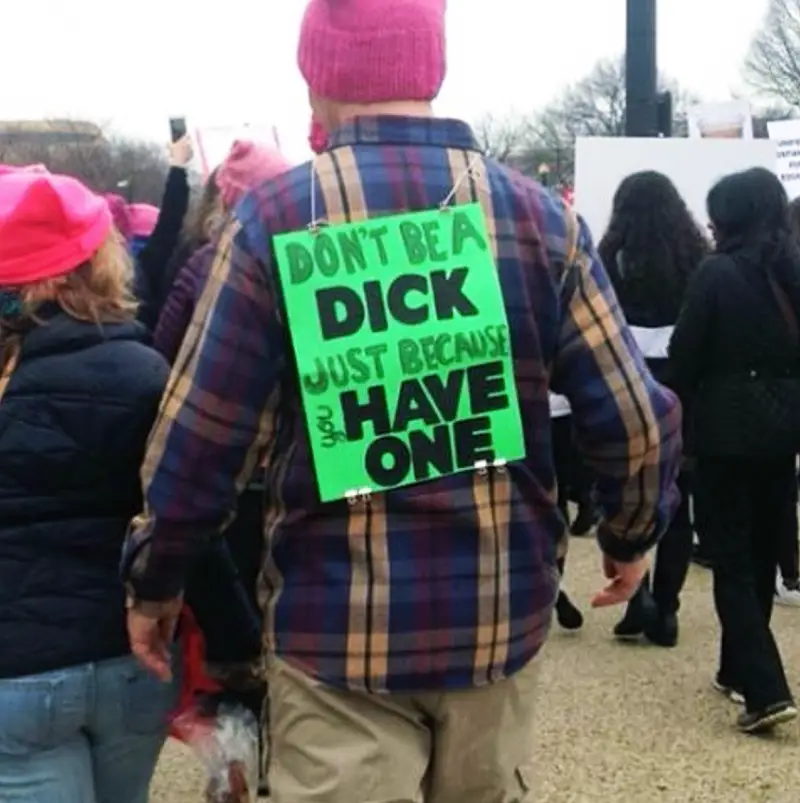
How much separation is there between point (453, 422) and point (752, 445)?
273cm

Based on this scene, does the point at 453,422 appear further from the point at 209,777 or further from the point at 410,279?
the point at 209,777

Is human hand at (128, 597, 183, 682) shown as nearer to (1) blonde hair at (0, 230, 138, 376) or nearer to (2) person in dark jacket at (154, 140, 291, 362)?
(1) blonde hair at (0, 230, 138, 376)

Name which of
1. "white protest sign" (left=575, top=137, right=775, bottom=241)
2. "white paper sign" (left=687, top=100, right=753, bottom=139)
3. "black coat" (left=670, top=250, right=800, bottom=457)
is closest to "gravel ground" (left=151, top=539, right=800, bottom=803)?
"black coat" (left=670, top=250, right=800, bottom=457)

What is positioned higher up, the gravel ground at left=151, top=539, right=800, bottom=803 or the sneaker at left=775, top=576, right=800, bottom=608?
the gravel ground at left=151, top=539, right=800, bottom=803

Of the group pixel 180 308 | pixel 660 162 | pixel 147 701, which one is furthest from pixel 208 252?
Result: pixel 660 162

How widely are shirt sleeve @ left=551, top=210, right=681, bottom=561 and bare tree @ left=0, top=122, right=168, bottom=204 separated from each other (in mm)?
26127

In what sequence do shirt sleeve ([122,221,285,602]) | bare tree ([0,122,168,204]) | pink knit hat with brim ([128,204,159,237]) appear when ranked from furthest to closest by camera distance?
bare tree ([0,122,168,204]) < pink knit hat with brim ([128,204,159,237]) < shirt sleeve ([122,221,285,602])

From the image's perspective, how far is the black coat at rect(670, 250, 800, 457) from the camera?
192 inches

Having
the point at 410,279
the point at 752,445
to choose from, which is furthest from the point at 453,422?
the point at 752,445

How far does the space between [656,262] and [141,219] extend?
1866 mm

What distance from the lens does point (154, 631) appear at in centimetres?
251

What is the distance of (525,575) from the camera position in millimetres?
2436

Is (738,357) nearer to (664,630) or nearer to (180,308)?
(664,630)

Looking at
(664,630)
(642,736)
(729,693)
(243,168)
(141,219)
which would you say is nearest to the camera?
(243,168)
